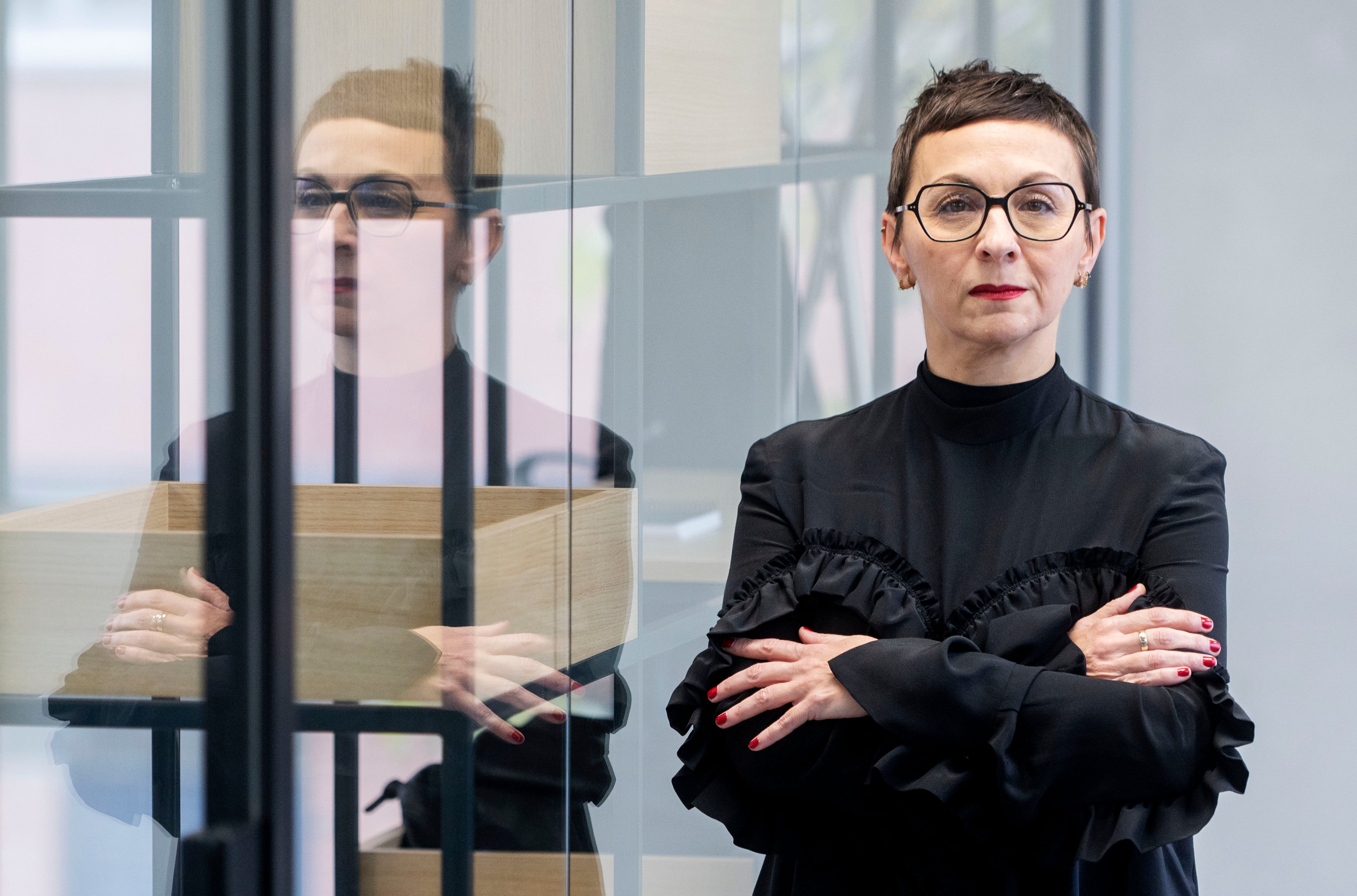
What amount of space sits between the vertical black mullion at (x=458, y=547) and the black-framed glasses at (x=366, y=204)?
9 cm

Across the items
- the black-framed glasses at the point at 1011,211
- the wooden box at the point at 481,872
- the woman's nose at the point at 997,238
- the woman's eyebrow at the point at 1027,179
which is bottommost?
the wooden box at the point at 481,872

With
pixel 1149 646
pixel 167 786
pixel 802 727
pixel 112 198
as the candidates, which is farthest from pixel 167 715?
pixel 1149 646

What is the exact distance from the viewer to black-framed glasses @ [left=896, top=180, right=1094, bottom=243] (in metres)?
1.12

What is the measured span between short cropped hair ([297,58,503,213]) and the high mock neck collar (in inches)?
19.7

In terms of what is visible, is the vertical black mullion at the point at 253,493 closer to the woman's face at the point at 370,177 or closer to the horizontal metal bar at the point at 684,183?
the woman's face at the point at 370,177

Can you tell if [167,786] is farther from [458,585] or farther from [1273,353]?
[1273,353]

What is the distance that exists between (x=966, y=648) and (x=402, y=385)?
53 centimetres

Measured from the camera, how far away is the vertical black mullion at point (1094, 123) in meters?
2.72

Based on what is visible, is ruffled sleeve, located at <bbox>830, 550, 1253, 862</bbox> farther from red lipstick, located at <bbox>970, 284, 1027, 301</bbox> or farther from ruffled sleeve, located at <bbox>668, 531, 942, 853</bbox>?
red lipstick, located at <bbox>970, 284, 1027, 301</bbox>

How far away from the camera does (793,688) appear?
42.3 inches

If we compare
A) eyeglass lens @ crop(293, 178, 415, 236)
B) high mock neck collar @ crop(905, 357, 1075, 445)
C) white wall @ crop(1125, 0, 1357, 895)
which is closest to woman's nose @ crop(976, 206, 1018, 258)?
high mock neck collar @ crop(905, 357, 1075, 445)

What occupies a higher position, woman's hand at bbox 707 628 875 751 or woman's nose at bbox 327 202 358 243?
woman's nose at bbox 327 202 358 243

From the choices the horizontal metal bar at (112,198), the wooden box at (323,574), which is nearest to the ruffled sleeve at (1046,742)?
the wooden box at (323,574)

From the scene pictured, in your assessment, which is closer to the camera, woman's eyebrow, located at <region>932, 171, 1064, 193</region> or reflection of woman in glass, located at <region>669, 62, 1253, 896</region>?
reflection of woman in glass, located at <region>669, 62, 1253, 896</region>
